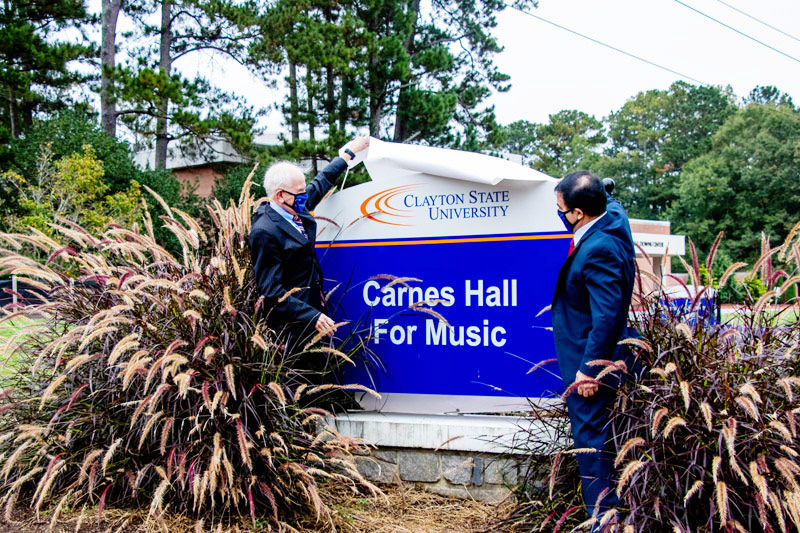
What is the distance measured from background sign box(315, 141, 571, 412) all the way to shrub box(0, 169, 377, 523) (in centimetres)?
75

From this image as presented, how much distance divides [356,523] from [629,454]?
1.53m

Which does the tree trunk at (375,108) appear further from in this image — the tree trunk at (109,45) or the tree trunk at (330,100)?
the tree trunk at (109,45)

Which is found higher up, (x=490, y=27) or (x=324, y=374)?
(x=490, y=27)

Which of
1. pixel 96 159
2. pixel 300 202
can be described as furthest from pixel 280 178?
pixel 96 159

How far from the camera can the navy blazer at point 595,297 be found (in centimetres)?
291

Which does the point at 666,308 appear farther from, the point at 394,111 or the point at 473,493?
the point at 394,111

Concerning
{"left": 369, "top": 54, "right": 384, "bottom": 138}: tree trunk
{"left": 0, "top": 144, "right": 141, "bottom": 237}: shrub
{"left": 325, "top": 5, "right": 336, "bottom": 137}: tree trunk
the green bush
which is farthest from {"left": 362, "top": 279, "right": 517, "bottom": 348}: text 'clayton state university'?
{"left": 369, "top": 54, "right": 384, "bottom": 138}: tree trunk

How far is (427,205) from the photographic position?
14.6 ft

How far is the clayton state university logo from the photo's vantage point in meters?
4.31

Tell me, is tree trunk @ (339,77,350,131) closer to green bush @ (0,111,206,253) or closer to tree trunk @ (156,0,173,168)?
tree trunk @ (156,0,173,168)

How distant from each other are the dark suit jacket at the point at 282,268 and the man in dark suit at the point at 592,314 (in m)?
1.42

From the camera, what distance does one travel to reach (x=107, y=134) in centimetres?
2080

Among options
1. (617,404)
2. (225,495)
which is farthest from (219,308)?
(617,404)

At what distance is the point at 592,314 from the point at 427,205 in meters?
1.77
